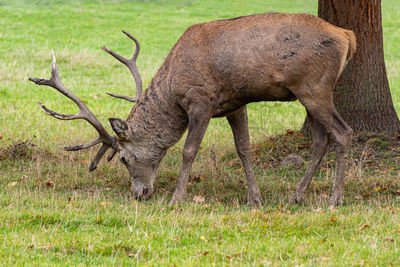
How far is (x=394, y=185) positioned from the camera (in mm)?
7445

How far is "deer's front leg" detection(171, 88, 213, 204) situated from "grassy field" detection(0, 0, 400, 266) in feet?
1.00

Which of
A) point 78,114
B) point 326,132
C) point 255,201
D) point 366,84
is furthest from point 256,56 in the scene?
point 366,84

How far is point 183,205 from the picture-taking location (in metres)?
6.80

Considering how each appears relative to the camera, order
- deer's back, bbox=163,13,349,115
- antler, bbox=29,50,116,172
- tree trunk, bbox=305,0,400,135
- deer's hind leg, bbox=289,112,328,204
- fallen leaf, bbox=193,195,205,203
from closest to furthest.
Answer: deer's back, bbox=163,13,349,115, antler, bbox=29,50,116,172, fallen leaf, bbox=193,195,205,203, deer's hind leg, bbox=289,112,328,204, tree trunk, bbox=305,0,400,135

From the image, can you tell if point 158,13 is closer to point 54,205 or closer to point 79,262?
point 54,205

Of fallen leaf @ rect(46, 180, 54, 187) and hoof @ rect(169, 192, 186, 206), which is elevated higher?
hoof @ rect(169, 192, 186, 206)

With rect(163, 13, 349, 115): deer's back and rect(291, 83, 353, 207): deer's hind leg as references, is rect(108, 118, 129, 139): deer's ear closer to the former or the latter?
rect(163, 13, 349, 115): deer's back

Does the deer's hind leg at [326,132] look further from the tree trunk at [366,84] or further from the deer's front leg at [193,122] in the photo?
the tree trunk at [366,84]

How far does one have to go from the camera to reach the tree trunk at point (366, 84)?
905 centimetres

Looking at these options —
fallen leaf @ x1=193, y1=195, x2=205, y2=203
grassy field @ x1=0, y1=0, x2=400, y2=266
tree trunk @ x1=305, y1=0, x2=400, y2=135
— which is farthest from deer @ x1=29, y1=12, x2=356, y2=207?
tree trunk @ x1=305, y1=0, x2=400, y2=135

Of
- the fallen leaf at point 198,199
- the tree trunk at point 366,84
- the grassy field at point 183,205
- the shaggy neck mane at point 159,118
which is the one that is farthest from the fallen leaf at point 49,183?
the tree trunk at point 366,84

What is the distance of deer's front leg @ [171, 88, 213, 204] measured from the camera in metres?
7.00

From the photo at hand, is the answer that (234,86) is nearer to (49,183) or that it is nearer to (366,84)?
(49,183)

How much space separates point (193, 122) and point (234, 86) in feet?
2.07
